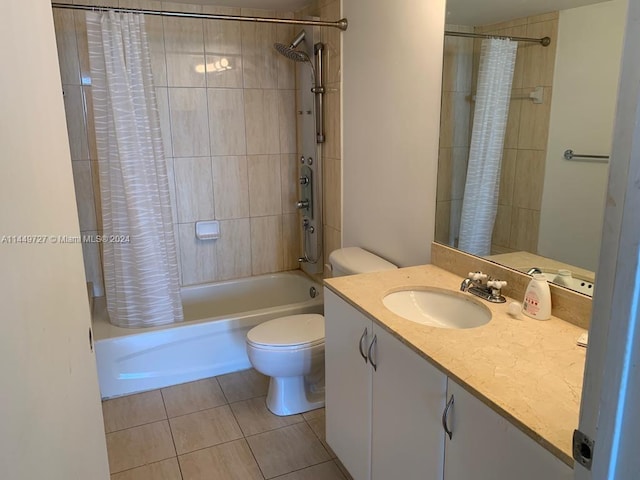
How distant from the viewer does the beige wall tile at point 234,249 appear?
3537 mm

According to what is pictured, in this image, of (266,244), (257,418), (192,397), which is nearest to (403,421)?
(257,418)

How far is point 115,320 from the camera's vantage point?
2.82 meters

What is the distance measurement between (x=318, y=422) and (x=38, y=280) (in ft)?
6.17

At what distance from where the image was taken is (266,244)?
3.68 metres

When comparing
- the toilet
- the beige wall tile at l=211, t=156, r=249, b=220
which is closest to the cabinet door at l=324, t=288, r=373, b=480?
the toilet

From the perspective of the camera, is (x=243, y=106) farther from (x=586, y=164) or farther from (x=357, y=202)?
(x=586, y=164)

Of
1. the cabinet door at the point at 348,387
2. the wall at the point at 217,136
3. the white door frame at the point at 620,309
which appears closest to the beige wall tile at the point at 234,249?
the wall at the point at 217,136

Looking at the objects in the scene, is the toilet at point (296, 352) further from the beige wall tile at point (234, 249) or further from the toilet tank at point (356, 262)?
the beige wall tile at point (234, 249)

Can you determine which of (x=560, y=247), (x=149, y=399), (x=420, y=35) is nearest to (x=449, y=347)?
(x=560, y=247)

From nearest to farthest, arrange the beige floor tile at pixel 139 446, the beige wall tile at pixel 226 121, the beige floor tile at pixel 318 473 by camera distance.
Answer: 1. the beige floor tile at pixel 318 473
2. the beige floor tile at pixel 139 446
3. the beige wall tile at pixel 226 121

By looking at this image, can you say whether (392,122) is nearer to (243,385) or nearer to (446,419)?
(446,419)

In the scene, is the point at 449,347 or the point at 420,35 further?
the point at 420,35

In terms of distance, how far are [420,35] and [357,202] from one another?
99 centimetres

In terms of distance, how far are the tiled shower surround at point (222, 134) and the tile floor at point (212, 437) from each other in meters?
1.01
